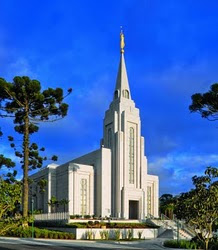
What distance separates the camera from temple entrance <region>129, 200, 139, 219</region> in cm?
5194

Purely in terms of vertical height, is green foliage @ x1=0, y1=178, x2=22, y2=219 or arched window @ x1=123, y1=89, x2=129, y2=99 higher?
arched window @ x1=123, y1=89, x2=129, y2=99

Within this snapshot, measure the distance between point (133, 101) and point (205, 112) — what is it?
24899 mm

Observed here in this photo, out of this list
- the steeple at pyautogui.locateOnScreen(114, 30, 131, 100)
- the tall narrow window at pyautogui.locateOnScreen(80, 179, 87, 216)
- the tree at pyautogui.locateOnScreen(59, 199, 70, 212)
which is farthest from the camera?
the steeple at pyautogui.locateOnScreen(114, 30, 131, 100)

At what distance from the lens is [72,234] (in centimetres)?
3481

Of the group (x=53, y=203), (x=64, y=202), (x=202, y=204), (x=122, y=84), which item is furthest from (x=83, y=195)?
(x=202, y=204)

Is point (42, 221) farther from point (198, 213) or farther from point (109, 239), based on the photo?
point (198, 213)

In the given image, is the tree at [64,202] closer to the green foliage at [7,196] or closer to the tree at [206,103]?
the tree at [206,103]

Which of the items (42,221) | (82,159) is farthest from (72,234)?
(82,159)

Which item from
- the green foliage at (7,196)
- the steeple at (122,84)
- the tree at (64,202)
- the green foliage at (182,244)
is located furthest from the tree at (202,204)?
the steeple at (122,84)

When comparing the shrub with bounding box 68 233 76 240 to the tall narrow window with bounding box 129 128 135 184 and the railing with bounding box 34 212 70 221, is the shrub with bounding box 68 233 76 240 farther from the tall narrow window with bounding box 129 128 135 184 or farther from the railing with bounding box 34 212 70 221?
the tall narrow window with bounding box 129 128 135 184

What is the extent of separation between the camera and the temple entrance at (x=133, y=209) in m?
51.9

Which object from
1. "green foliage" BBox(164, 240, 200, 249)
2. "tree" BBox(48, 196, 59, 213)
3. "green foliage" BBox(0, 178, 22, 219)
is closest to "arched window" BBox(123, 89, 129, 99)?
"tree" BBox(48, 196, 59, 213)

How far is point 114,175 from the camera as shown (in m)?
51.2

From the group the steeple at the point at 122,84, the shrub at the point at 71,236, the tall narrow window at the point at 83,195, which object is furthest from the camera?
the steeple at the point at 122,84
